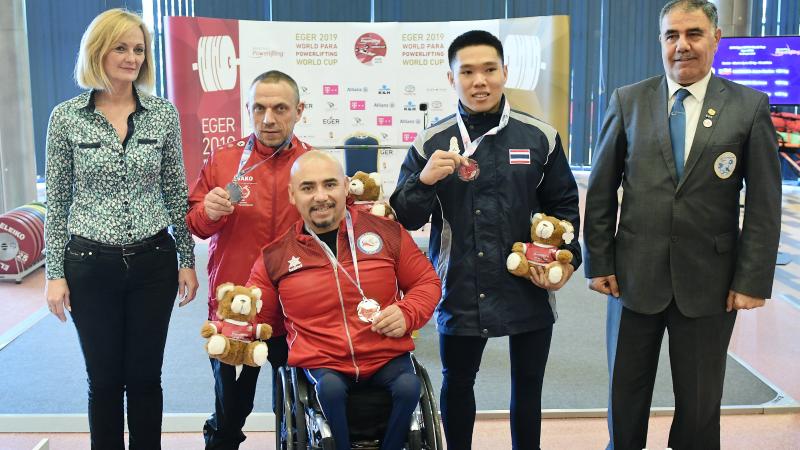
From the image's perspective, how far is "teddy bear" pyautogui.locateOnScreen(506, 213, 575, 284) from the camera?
2406 millimetres

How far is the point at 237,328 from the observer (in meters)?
2.29

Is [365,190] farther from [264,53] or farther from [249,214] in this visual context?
[264,53]

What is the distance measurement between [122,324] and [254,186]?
1.93 feet

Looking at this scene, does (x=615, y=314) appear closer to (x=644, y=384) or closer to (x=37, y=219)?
(x=644, y=384)

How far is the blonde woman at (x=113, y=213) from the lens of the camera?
7.79 ft


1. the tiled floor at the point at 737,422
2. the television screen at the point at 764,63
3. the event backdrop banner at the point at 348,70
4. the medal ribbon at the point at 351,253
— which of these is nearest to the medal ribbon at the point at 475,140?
the medal ribbon at the point at 351,253

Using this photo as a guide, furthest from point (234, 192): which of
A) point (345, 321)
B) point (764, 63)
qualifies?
point (764, 63)

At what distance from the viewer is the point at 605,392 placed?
3.79 meters

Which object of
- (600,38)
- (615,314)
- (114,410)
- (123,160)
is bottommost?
(114,410)

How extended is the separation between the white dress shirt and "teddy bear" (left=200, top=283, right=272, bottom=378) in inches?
52.6

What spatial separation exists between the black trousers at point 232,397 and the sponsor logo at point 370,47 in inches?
192

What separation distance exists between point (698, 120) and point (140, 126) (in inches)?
65.6

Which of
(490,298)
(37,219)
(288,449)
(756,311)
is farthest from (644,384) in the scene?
(37,219)

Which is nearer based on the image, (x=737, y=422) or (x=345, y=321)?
(x=345, y=321)
